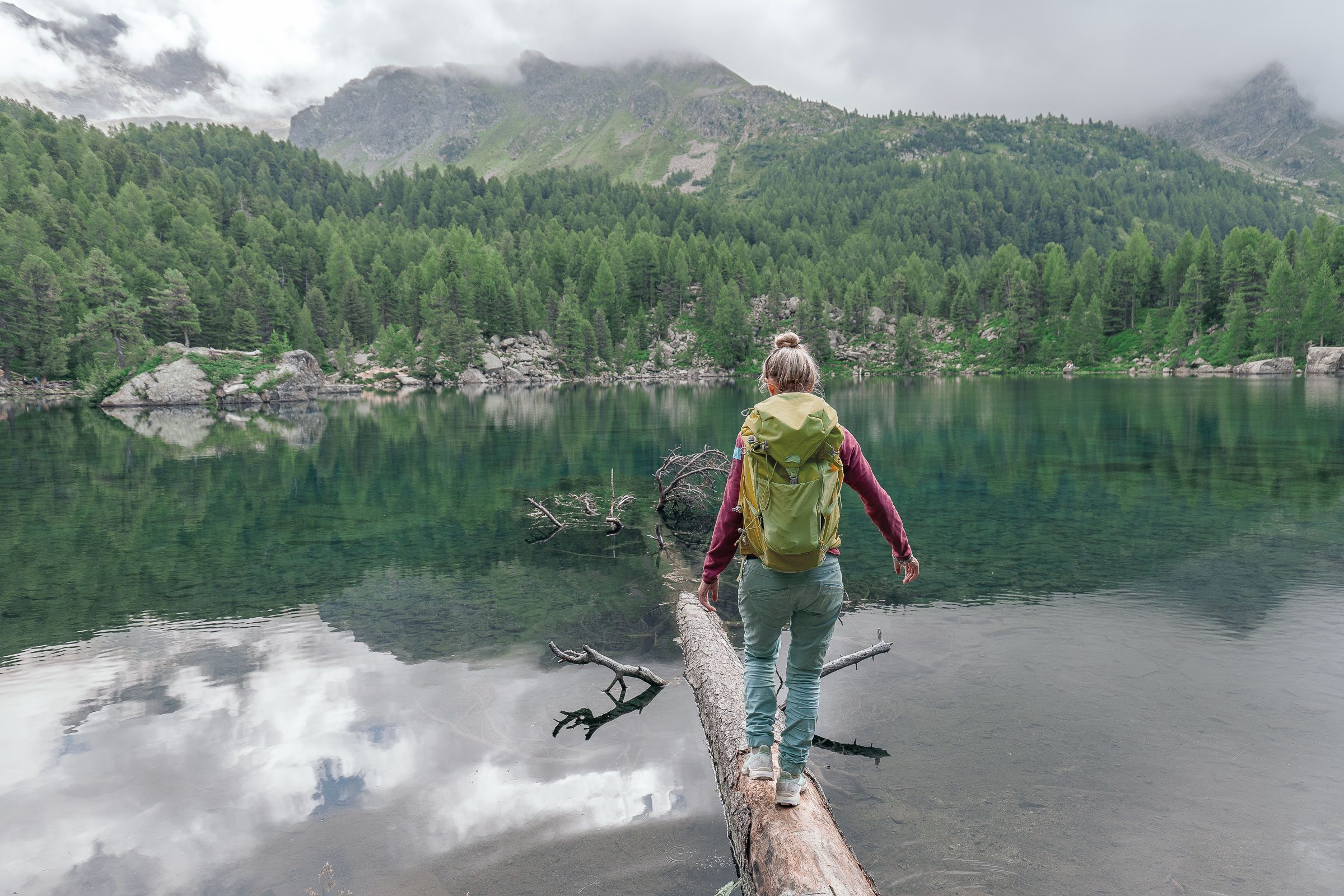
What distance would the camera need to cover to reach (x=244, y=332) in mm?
119188

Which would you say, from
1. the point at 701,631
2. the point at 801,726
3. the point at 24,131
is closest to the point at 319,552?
the point at 701,631

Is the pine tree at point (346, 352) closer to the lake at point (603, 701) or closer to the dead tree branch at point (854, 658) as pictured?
the lake at point (603, 701)

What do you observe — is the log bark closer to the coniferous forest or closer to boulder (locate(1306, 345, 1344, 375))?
the coniferous forest

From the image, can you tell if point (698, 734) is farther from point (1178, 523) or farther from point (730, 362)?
point (730, 362)

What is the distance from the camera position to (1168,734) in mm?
9586

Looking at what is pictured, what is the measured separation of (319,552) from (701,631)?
14545 mm

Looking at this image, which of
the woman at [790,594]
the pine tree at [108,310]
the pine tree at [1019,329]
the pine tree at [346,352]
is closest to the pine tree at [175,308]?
the pine tree at [108,310]

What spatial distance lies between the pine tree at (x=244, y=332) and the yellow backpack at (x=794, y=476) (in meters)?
136

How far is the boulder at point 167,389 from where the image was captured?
85.1m

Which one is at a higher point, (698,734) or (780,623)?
(780,623)

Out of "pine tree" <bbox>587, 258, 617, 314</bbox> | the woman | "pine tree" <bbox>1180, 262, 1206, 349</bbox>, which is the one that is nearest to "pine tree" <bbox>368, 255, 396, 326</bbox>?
"pine tree" <bbox>587, 258, 617, 314</bbox>

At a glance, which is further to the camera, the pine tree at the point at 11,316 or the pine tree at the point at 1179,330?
the pine tree at the point at 1179,330

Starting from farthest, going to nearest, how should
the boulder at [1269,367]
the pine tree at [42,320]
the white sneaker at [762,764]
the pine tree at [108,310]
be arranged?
1. the boulder at [1269,367]
2. the pine tree at [42,320]
3. the pine tree at [108,310]
4. the white sneaker at [762,764]

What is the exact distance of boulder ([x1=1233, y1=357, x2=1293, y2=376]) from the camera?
378 ft
